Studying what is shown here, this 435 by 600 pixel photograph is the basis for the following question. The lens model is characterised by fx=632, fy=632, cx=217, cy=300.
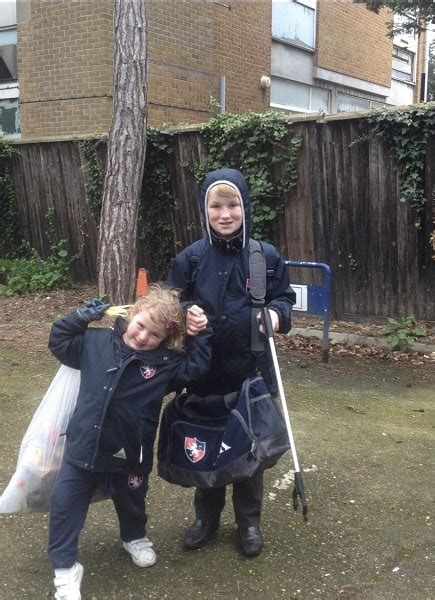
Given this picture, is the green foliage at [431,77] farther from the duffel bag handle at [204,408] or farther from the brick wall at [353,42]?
the duffel bag handle at [204,408]

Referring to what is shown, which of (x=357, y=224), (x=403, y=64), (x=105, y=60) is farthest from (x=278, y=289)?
(x=403, y=64)

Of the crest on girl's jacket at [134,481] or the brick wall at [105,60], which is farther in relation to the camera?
the brick wall at [105,60]

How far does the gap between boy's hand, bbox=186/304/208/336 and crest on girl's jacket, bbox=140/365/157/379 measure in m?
0.22

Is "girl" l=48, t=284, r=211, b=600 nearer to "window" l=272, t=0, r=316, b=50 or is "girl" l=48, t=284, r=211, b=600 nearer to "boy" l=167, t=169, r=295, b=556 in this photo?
"boy" l=167, t=169, r=295, b=556

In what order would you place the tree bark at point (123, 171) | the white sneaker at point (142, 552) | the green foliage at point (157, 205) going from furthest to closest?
the green foliage at point (157, 205) → the tree bark at point (123, 171) → the white sneaker at point (142, 552)

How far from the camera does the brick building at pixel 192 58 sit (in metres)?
9.69

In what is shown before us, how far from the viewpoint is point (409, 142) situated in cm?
626

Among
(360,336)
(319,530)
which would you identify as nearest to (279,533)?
(319,530)

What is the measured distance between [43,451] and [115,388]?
463mm

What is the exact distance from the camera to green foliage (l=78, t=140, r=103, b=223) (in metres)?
8.52

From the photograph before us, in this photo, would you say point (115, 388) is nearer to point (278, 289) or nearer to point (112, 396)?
point (112, 396)

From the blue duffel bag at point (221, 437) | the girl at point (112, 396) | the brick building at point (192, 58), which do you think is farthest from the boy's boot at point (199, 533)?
the brick building at point (192, 58)

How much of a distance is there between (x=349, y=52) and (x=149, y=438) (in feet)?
48.3

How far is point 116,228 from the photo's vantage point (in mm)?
7012
